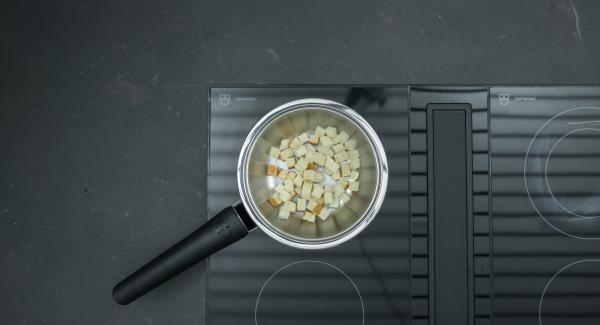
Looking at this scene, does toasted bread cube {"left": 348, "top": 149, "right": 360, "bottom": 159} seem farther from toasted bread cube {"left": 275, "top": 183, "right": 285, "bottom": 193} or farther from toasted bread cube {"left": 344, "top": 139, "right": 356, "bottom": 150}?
toasted bread cube {"left": 275, "top": 183, "right": 285, "bottom": 193}

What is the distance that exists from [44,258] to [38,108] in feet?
0.97

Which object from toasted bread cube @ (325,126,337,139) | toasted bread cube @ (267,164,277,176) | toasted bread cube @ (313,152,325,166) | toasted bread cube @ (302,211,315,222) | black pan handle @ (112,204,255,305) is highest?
toasted bread cube @ (325,126,337,139)

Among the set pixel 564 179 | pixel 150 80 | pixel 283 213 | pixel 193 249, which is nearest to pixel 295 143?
pixel 283 213

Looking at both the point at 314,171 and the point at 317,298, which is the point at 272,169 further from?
the point at 317,298

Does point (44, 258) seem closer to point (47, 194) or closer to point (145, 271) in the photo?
point (47, 194)

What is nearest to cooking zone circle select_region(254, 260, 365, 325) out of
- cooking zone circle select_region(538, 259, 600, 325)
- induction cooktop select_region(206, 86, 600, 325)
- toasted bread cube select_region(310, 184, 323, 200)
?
induction cooktop select_region(206, 86, 600, 325)

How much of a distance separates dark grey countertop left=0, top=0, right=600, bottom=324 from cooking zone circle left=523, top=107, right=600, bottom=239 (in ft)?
0.53

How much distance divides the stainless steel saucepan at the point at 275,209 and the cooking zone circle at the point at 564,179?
0.28 m

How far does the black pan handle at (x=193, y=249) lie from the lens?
0.80 m

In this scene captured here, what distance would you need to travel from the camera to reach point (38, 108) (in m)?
1.01

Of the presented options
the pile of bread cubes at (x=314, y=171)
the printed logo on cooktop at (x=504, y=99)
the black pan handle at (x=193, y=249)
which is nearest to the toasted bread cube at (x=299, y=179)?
the pile of bread cubes at (x=314, y=171)

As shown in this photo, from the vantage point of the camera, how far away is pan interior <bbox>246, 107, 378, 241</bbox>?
845mm

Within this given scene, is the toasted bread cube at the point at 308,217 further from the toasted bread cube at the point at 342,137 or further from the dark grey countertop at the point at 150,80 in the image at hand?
the dark grey countertop at the point at 150,80

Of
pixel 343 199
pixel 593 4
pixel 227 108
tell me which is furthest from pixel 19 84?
pixel 593 4
